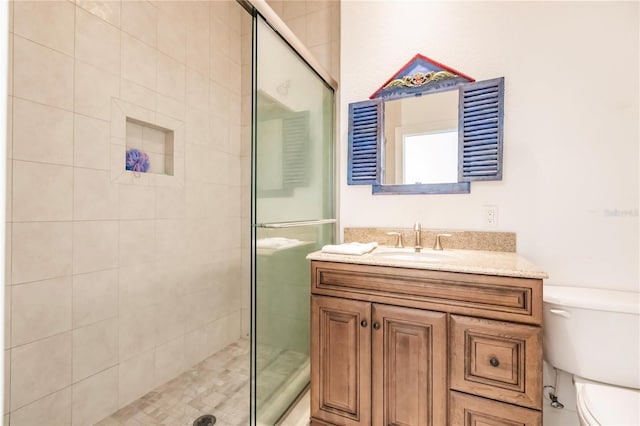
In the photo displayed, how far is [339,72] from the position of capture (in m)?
2.08

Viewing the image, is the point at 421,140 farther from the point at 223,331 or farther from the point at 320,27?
the point at 223,331

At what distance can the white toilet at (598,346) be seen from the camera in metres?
1.09

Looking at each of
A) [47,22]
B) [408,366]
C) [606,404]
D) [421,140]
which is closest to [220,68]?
[47,22]

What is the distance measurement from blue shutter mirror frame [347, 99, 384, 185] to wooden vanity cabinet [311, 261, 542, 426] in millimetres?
687

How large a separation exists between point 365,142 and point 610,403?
153 centimetres

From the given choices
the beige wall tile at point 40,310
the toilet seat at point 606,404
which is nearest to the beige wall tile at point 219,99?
the beige wall tile at point 40,310

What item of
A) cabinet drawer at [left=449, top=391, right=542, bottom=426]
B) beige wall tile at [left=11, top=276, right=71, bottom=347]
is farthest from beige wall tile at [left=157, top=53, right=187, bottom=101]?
cabinet drawer at [left=449, top=391, right=542, bottom=426]

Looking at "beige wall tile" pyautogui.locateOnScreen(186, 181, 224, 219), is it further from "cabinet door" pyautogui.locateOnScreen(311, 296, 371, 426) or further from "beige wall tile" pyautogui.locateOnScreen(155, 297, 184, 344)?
"cabinet door" pyautogui.locateOnScreen(311, 296, 371, 426)

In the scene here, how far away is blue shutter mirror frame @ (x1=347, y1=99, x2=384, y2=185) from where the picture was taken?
1.82 metres

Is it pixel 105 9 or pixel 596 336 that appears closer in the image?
pixel 596 336

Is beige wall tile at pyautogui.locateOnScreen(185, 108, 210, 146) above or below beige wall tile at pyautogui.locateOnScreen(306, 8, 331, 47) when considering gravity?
below

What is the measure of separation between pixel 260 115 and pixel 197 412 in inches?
62.2

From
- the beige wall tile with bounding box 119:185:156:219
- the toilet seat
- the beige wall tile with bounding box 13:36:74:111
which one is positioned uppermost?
the beige wall tile with bounding box 13:36:74:111

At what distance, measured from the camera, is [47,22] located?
4.48 ft
